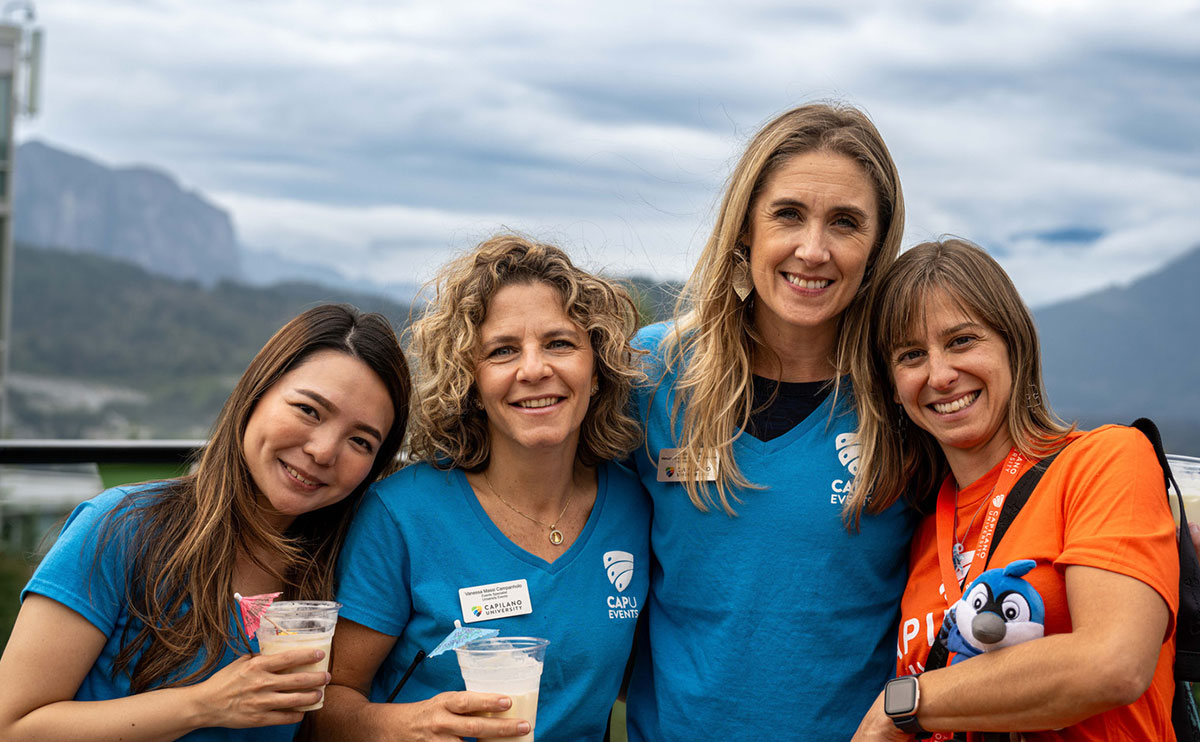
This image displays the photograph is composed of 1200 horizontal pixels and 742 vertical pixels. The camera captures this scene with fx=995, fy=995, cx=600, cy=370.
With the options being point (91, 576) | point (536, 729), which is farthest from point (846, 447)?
point (91, 576)

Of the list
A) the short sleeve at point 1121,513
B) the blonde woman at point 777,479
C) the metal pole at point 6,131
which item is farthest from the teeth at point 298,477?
the metal pole at point 6,131

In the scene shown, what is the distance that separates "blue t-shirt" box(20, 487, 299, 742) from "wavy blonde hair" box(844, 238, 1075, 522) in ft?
5.66

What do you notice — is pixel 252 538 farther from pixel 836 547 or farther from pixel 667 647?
pixel 836 547

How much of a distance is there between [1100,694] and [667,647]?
114 centimetres

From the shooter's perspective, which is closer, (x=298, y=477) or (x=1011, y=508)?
(x=1011, y=508)

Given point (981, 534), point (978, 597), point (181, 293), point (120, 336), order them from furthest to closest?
point (181, 293) → point (120, 336) → point (981, 534) → point (978, 597)

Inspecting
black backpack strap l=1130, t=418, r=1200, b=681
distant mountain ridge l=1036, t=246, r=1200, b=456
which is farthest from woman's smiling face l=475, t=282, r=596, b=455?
distant mountain ridge l=1036, t=246, r=1200, b=456

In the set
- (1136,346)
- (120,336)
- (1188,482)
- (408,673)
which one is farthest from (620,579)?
(1136,346)

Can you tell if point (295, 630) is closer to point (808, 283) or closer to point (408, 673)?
point (408, 673)

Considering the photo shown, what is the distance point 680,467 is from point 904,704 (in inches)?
34.5

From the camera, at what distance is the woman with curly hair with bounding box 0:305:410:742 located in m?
2.30

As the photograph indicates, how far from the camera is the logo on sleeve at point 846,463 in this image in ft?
8.95

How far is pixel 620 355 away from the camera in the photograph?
2838 millimetres

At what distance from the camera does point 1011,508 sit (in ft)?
7.83
